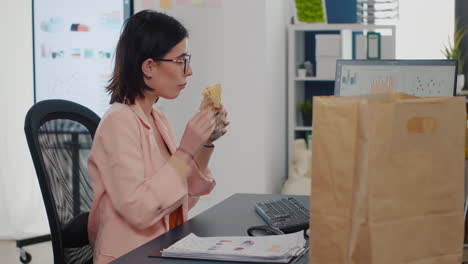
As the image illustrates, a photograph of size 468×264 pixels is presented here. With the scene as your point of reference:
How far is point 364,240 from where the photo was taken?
0.95m

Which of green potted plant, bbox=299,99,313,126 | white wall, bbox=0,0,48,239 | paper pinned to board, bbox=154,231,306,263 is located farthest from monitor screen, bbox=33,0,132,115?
paper pinned to board, bbox=154,231,306,263

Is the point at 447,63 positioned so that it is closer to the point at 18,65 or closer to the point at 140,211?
the point at 140,211

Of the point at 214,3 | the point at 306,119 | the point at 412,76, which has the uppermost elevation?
the point at 214,3

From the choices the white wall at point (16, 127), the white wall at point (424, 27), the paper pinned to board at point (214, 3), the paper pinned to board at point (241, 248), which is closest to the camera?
the paper pinned to board at point (241, 248)

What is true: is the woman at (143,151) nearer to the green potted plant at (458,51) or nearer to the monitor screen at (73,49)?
the monitor screen at (73,49)

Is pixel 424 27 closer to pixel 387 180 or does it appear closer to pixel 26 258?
pixel 26 258

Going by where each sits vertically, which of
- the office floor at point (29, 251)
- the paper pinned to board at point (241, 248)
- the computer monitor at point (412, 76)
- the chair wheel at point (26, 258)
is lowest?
the office floor at point (29, 251)

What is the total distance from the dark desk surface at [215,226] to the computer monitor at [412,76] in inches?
16.1

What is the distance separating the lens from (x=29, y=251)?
4.01 metres

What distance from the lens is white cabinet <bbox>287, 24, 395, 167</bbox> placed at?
15.1ft

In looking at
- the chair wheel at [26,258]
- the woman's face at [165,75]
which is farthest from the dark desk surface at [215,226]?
the chair wheel at [26,258]

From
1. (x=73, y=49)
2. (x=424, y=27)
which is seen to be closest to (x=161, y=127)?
(x=73, y=49)

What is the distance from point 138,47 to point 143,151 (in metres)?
0.29

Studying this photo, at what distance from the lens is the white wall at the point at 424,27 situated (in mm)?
5629
